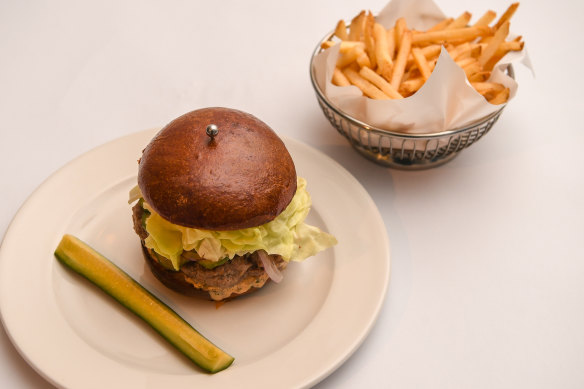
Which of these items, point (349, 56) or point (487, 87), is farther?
point (349, 56)

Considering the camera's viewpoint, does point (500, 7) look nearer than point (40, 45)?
No

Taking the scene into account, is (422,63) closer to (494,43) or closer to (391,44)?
(391,44)

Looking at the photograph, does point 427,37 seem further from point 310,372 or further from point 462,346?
point 310,372

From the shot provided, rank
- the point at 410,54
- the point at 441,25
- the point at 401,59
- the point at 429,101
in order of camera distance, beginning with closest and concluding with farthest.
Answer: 1. the point at 429,101
2. the point at 401,59
3. the point at 410,54
4. the point at 441,25

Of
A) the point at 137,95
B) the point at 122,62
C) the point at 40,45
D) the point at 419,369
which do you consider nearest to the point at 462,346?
the point at 419,369

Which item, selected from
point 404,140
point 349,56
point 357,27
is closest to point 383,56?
point 349,56
